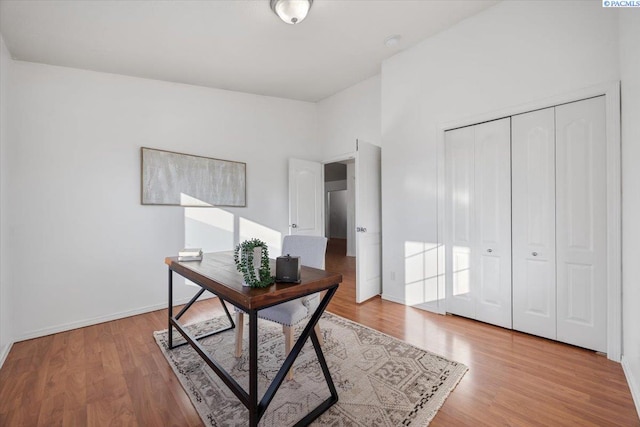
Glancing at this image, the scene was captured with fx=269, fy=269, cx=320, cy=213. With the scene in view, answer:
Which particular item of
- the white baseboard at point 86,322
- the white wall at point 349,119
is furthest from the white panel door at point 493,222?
the white baseboard at point 86,322

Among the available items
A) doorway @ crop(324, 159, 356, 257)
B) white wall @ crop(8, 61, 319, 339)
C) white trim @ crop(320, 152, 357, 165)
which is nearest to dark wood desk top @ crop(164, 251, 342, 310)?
white wall @ crop(8, 61, 319, 339)

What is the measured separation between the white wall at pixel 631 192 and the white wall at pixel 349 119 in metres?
2.50

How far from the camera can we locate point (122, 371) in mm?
2033

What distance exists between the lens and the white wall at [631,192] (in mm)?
1652

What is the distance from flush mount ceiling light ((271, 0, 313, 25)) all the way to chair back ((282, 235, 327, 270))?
1.90 metres

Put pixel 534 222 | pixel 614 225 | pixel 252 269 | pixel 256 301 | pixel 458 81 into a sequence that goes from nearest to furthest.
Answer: pixel 256 301 → pixel 252 269 → pixel 614 225 → pixel 534 222 → pixel 458 81

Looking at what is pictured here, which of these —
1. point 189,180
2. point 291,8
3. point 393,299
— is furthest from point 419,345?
point 189,180

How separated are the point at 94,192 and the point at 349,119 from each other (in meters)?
3.55

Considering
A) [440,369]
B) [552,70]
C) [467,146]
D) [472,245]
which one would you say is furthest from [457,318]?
[552,70]

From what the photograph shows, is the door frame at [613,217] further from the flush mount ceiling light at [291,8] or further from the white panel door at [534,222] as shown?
the flush mount ceiling light at [291,8]

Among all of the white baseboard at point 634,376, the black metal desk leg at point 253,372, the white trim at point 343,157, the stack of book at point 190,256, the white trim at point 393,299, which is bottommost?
the white trim at point 393,299

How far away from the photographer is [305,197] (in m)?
4.69

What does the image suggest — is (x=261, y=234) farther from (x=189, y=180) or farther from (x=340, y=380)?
(x=340, y=380)

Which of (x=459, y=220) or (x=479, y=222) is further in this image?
(x=459, y=220)
